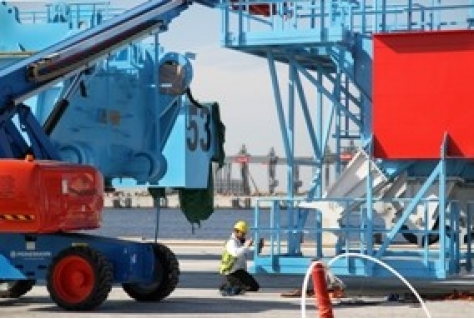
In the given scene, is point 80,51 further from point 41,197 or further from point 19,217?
point 19,217

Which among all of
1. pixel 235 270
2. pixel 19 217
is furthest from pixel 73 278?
pixel 235 270

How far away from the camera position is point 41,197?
20141 mm

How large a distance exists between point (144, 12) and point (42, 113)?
4.32m

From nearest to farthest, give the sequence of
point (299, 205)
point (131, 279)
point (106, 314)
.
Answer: point (106, 314), point (131, 279), point (299, 205)

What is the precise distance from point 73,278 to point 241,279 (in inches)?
176

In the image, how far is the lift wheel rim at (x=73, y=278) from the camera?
794 inches

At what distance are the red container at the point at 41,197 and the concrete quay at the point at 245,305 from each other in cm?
134

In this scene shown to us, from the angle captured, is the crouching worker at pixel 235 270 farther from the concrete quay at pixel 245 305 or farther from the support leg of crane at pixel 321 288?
the support leg of crane at pixel 321 288

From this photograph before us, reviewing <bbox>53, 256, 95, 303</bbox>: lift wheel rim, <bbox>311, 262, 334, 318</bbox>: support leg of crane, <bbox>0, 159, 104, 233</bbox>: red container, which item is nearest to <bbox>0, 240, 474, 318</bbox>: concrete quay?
<bbox>53, 256, 95, 303</bbox>: lift wheel rim

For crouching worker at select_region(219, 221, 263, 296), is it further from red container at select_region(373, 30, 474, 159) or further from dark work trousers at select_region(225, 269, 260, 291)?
red container at select_region(373, 30, 474, 159)

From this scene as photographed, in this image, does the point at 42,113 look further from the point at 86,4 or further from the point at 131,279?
the point at 131,279

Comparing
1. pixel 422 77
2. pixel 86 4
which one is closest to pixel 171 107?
pixel 86 4

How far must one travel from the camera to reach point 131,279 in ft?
69.4

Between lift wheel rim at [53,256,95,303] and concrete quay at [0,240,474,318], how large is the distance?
30 cm
